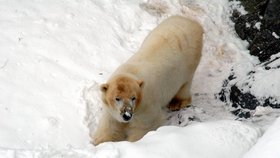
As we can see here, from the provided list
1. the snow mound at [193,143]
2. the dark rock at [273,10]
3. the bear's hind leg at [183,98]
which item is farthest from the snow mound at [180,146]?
the dark rock at [273,10]

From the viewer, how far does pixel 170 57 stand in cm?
663

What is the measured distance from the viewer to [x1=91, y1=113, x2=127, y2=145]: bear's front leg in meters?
6.12

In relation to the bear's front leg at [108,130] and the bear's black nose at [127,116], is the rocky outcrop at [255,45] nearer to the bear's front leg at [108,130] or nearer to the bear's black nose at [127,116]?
the bear's front leg at [108,130]

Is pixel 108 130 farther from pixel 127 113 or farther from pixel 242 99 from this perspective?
pixel 242 99

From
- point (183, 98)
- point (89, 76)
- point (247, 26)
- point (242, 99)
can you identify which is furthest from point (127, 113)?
point (247, 26)

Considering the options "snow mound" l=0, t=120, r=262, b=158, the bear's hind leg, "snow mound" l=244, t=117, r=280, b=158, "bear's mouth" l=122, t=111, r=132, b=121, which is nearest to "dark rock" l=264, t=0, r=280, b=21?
the bear's hind leg

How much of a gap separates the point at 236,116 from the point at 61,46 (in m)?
2.92

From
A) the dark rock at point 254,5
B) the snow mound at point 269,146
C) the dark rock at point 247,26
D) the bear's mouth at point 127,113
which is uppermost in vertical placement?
the snow mound at point 269,146

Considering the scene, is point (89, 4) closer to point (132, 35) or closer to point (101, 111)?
point (132, 35)

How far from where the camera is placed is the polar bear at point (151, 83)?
19.1 feet

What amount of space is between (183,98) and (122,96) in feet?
6.03

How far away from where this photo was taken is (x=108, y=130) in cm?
617

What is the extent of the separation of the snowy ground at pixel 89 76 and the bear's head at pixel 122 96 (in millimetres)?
645

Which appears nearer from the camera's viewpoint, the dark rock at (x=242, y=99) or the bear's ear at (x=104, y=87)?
the bear's ear at (x=104, y=87)
